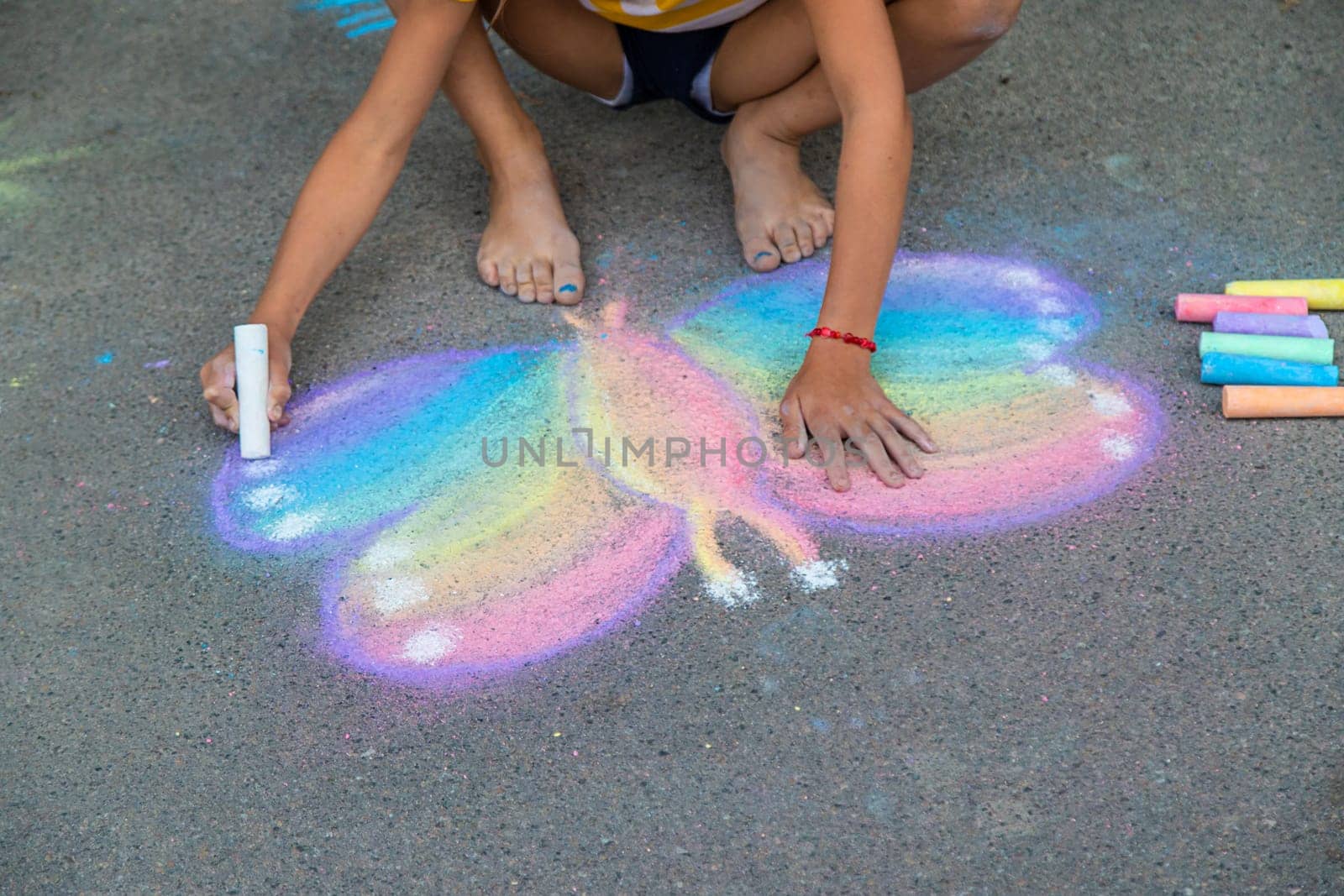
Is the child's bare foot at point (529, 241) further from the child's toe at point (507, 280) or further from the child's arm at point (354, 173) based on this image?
the child's arm at point (354, 173)

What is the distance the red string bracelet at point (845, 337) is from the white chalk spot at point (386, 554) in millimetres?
781

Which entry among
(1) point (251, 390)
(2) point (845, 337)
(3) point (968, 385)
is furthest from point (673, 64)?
(1) point (251, 390)

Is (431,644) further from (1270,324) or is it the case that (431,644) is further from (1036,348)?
(1270,324)

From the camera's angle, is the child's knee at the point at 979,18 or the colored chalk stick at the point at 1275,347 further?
the child's knee at the point at 979,18

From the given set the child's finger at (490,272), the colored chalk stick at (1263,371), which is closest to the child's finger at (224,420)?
the child's finger at (490,272)

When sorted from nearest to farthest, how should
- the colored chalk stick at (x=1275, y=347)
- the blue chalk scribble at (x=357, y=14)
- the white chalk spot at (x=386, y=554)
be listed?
1. the white chalk spot at (x=386, y=554)
2. the colored chalk stick at (x=1275, y=347)
3. the blue chalk scribble at (x=357, y=14)

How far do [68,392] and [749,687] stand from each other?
4.86 feet

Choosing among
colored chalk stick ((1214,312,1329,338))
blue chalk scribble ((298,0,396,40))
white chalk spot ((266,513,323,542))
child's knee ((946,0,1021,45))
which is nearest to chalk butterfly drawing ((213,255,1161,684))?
white chalk spot ((266,513,323,542))

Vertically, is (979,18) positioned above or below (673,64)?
above

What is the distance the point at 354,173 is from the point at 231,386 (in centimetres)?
45

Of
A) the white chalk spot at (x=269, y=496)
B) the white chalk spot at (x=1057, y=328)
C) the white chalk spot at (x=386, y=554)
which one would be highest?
the white chalk spot at (x=1057, y=328)

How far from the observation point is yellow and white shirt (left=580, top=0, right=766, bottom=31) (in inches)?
104

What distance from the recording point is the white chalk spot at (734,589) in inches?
81.0

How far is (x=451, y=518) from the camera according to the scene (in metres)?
2.25
